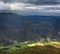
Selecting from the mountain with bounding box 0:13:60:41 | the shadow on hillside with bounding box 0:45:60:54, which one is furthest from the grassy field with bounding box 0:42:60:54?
the mountain with bounding box 0:13:60:41

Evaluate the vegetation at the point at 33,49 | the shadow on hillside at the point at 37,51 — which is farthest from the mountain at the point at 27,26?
the shadow on hillside at the point at 37,51

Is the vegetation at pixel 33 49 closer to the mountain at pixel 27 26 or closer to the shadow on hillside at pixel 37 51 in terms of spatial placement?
the shadow on hillside at pixel 37 51

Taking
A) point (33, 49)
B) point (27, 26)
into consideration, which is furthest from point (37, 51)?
point (27, 26)

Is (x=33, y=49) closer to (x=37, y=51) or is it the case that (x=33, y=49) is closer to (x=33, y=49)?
(x=33, y=49)

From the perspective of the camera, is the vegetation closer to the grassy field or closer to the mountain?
the grassy field

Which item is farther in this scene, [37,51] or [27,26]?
[27,26]

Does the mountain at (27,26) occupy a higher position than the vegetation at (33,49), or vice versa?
the mountain at (27,26)

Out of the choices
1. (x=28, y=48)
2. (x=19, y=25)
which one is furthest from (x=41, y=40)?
(x=19, y=25)

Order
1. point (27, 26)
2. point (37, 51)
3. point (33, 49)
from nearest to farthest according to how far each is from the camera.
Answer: point (37, 51)
point (33, 49)
point (27, 26)

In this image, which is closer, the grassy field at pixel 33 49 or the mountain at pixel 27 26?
the grassy field at pixel 33 49
